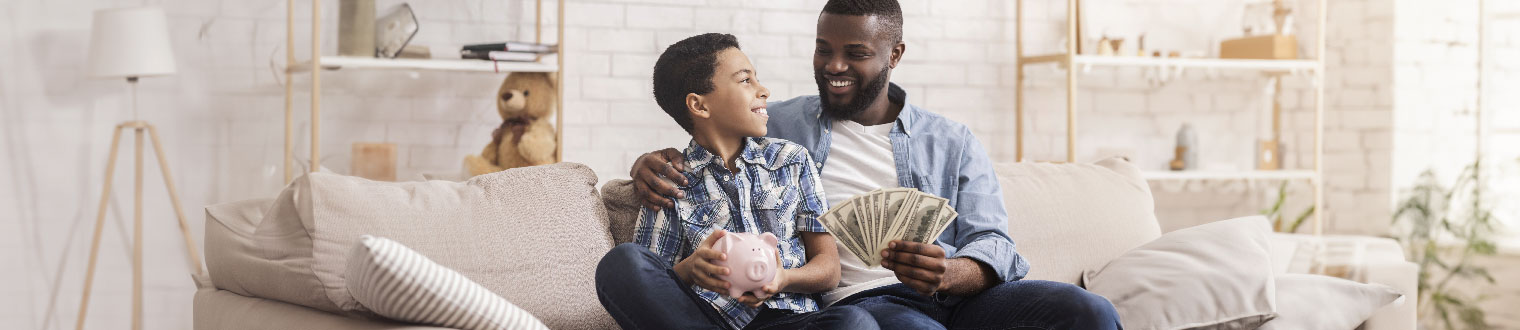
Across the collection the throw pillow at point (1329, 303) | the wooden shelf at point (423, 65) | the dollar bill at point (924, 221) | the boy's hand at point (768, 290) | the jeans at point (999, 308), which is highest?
the wooden shelf at point (423, 65)

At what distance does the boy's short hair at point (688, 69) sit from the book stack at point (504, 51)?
150cm

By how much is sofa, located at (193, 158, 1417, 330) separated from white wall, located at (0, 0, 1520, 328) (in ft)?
4.61

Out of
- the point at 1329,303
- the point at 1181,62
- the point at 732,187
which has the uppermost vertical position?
the point at 1181,62

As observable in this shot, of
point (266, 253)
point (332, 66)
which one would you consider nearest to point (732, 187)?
point (266, 253)

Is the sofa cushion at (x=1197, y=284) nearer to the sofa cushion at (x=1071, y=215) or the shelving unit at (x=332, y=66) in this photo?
the sofa cushion at (x=1071, y=215)

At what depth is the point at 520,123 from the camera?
11.8 feet

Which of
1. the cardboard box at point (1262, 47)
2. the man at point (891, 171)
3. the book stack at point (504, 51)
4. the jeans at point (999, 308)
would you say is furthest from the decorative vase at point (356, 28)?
the cardboard box at point (1262, 47)

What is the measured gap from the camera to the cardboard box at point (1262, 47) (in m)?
4.31

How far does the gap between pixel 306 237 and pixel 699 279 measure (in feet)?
2.37

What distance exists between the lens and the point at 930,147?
7.47 feet

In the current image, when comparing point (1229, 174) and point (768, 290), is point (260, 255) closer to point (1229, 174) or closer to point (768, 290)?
point (768, 290)

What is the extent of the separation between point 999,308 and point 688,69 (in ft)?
2.13

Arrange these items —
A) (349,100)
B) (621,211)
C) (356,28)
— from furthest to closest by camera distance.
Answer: (349,100) → (356,28) → (621,211)

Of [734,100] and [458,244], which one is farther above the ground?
[734,100]
